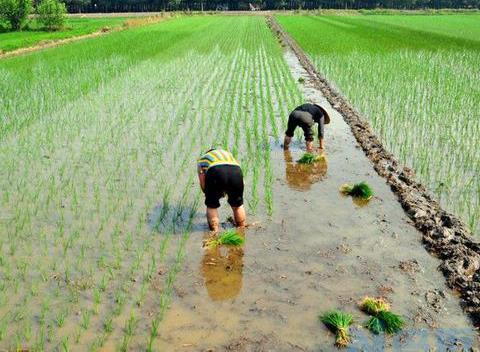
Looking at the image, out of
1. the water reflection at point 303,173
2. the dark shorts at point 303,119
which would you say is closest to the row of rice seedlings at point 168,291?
the water reflection at point 303,173

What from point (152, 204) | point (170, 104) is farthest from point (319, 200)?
point (170, 104)

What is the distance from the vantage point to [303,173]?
24.7ft

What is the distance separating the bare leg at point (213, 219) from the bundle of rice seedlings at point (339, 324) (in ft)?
6.05

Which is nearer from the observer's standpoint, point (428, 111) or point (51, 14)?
point (428, 111)

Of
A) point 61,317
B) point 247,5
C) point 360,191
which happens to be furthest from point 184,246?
point 247,5

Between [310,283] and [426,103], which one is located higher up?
[426,103]

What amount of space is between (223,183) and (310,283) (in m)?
1.43

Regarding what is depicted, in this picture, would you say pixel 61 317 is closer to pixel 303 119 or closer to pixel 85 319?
pixel 85 319

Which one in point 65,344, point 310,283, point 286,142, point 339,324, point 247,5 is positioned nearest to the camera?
point 65,344

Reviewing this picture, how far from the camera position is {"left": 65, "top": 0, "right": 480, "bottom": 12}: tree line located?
237ft

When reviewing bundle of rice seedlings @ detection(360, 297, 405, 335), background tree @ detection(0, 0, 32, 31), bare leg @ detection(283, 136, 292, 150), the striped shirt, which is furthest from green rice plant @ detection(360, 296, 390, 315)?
background tree @ detection(0, 0, 32, 31)

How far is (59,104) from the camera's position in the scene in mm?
11609

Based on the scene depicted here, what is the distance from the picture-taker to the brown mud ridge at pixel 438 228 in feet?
15.0

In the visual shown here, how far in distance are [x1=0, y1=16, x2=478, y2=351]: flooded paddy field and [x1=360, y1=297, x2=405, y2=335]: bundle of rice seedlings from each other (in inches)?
2.3
